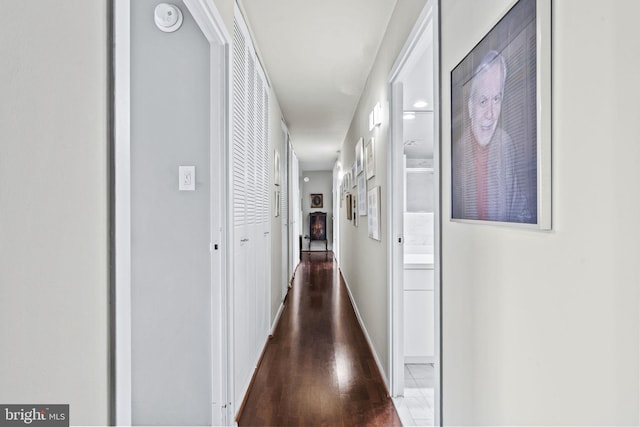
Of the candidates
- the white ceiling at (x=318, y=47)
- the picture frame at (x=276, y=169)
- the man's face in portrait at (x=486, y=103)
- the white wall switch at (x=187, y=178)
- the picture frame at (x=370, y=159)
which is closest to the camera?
the man's face in portrait at (x=486, y=103)

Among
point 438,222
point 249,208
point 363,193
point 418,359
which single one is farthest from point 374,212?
point 438,222

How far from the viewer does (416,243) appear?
3539mm

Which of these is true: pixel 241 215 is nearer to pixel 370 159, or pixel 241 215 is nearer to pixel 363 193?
pixel 370 159

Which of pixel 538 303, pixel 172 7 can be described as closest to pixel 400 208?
pixel 538 303

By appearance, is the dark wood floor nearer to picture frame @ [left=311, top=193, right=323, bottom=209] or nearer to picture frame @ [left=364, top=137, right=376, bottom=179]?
picture frame @ [left=364, top=137, right=376, bottom=179]

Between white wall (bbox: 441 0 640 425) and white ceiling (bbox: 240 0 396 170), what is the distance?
63.1 inches

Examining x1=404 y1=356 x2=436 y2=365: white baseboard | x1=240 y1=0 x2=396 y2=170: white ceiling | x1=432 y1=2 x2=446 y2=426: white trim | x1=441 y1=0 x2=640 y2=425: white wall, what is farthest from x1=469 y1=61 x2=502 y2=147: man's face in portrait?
x1=404 y1=356 x2=436 y2=365: white baseboard

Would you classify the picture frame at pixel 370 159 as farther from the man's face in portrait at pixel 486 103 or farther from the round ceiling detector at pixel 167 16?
the man's face in portrait at pixel 486 103

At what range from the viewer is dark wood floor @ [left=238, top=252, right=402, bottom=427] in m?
2.14

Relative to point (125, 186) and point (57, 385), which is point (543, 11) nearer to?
point (125, 186)

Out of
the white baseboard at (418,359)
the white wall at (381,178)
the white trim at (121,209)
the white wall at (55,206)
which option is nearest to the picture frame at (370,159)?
the white wall at (381,178)

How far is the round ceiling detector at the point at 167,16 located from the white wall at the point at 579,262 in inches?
61.2

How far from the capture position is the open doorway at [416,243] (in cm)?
158

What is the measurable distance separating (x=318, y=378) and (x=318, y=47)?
8.68 feet
